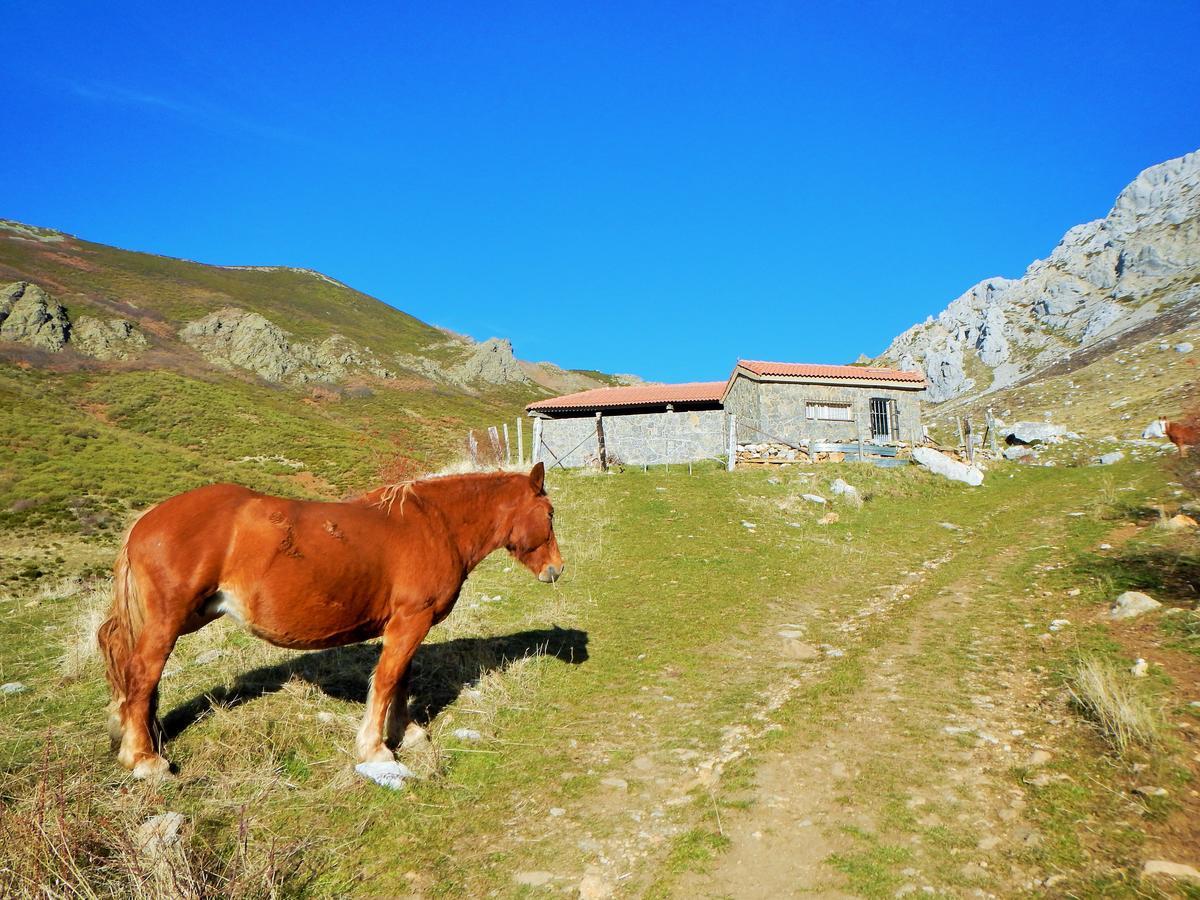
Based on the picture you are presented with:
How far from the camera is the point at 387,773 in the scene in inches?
186

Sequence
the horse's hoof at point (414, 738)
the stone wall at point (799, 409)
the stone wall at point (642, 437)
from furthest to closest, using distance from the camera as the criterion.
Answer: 1. the stone wall at point (642, 437)
2. the stone wall at point (799, 409)
3. the horse's hoof at point (414, 738)

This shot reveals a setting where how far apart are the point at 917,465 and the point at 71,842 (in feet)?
91.0

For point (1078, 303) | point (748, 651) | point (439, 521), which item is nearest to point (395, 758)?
point (439, 521)

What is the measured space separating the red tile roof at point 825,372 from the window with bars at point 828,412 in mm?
1434

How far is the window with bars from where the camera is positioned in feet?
102

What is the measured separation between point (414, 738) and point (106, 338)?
69329 millimetres

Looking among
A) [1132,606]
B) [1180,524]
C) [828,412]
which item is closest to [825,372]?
[828,412]

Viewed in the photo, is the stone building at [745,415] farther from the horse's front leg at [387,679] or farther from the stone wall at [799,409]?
the horse's front leg at [387,679]

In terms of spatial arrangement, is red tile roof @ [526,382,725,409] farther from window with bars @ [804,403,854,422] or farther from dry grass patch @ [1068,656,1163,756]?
dry grass patch @ [1068,656,1163,756]

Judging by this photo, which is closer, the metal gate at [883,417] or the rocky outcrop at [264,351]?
the metal gate at [883,417]

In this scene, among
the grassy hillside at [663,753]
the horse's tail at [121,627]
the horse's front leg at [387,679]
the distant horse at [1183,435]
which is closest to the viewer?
the grassy hillside at [663,753]

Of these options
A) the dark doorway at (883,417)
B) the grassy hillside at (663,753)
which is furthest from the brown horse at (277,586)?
the dark doorway at (883,417)

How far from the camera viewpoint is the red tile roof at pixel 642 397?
105 feet

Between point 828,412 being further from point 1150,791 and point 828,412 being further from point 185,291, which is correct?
point 185,291
